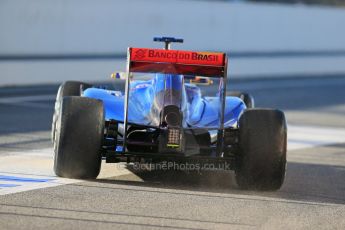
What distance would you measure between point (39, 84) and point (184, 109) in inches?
457

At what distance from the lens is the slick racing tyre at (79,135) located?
28.2 ft

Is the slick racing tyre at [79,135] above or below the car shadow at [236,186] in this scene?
above

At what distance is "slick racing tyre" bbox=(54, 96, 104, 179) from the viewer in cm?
859

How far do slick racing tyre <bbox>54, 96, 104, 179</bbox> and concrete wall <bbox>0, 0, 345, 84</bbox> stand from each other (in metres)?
11.1

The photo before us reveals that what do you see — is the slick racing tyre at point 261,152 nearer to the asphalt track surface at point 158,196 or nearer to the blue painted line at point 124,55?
the asphalt track surface at point 158,196

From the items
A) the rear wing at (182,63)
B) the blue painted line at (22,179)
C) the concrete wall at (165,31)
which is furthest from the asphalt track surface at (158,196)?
the concrete wall at (165,31)

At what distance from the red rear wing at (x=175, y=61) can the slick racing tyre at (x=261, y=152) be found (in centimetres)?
61

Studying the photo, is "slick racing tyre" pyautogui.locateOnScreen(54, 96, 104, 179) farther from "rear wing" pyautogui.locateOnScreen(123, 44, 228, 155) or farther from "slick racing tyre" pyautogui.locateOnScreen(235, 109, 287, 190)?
"slick racing tyre" pyautogui.locateOnScreen(235, 109, 287, 190)

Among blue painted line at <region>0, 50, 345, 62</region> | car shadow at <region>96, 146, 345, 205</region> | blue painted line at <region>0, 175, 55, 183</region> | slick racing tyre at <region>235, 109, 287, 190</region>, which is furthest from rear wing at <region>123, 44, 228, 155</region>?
blue painted line at <region>0, 50, 345, 62</region>

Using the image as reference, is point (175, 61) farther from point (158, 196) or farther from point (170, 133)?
point (158, 196)

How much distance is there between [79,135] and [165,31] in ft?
55.7

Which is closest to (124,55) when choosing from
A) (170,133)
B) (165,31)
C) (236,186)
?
(165,31)

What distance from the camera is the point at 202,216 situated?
24.8ft

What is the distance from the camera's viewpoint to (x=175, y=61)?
8945 mm
